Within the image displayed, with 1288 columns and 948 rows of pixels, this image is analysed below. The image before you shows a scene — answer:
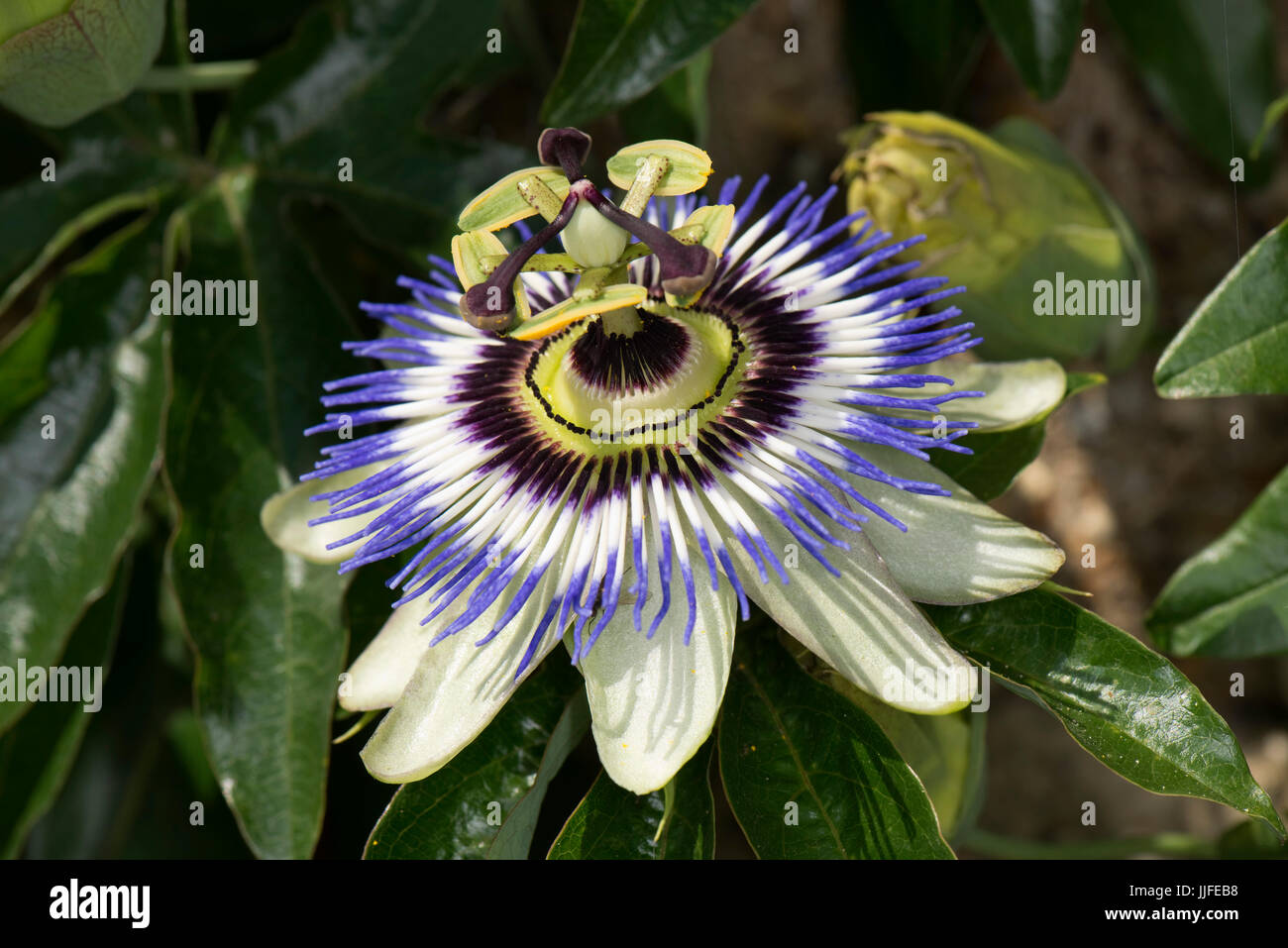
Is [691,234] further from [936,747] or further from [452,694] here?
[936,747]

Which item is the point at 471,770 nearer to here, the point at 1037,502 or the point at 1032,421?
the point at 1032,421

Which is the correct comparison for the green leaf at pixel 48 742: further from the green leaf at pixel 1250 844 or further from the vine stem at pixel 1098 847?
the green leaf at pixel 1250 844

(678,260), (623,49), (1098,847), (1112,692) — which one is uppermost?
(623,49)

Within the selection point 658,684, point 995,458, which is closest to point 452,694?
point 658,684

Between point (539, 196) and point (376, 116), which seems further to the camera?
point (376, 116)
